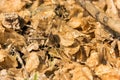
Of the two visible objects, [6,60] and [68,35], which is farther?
[68,35]

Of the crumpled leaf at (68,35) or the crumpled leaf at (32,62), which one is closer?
the crumpled leaf at (32,62)

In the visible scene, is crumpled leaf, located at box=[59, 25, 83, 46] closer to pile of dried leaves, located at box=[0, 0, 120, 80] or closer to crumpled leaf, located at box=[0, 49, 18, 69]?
pile of dried leaves, located at box=[0, 0, 120, 80]

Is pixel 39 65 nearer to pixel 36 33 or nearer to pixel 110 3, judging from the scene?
pixel 36 33

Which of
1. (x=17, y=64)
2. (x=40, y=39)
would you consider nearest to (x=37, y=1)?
(x=40, y=39)

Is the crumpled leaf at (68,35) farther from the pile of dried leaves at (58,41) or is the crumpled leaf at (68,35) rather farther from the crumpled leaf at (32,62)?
the crumpled leaf at (32,62)

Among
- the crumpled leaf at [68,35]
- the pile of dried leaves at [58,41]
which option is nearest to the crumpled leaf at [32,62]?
the pile of dried leaves at [58,41]

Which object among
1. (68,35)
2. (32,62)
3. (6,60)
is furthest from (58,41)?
(6,60)

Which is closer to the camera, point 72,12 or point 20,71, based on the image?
point 20,71

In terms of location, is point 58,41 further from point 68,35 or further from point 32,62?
point 32,62
